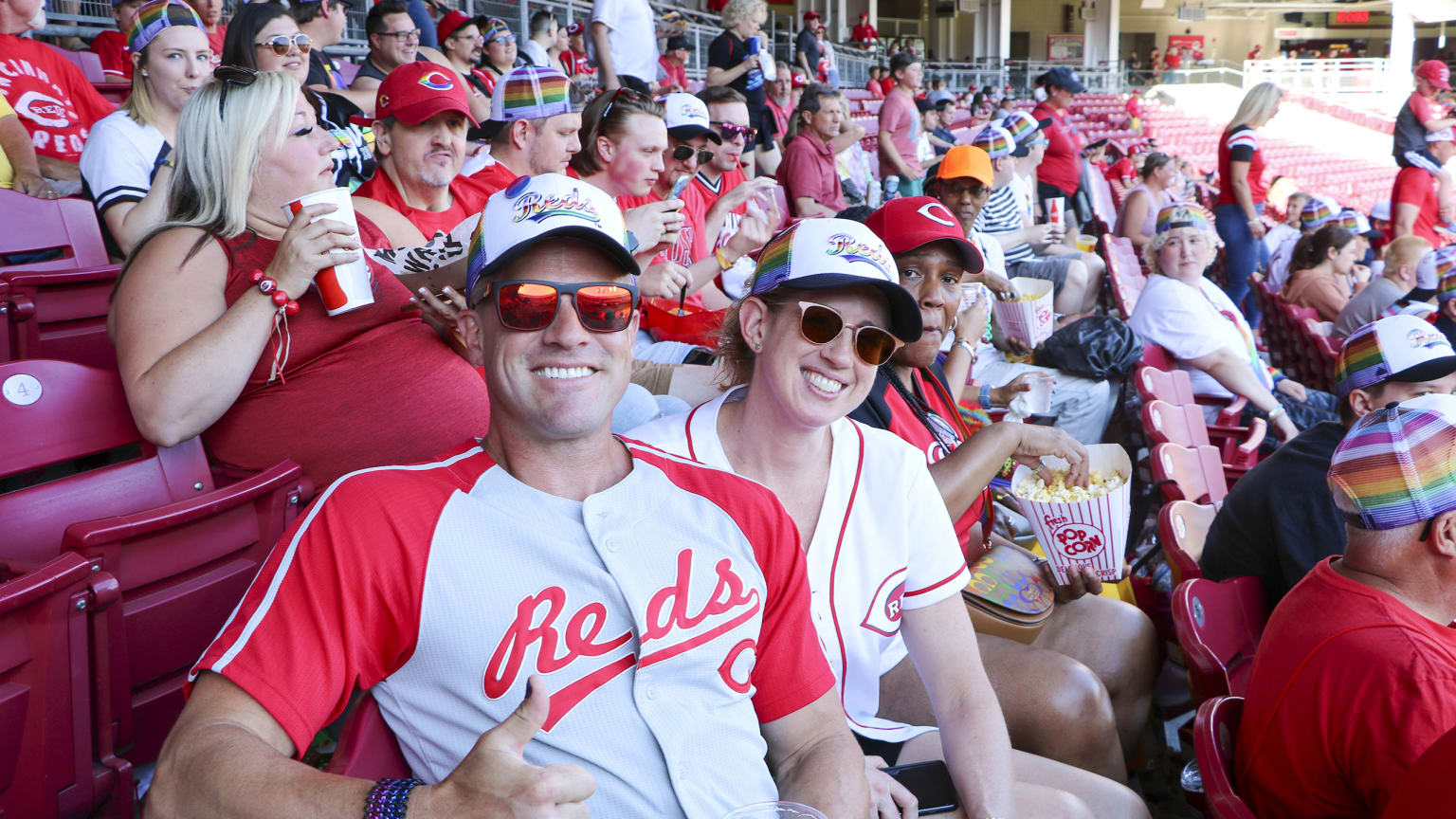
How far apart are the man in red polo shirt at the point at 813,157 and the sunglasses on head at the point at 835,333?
15.3 feet

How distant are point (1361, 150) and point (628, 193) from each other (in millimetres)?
29769

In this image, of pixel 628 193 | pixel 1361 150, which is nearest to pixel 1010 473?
pixel 628 193

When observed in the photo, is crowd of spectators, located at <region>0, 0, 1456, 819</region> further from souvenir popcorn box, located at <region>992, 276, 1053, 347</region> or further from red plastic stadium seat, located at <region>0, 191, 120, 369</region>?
souvenir popcorn box, located at <region>992, 276, 1053, 347</region>

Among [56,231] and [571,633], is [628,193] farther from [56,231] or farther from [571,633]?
[571,633]

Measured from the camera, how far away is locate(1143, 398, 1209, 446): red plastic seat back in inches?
153

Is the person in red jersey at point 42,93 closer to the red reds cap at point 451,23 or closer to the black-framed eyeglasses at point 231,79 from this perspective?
the red reds cap at point 451,23

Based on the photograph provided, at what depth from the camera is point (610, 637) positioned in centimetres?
155

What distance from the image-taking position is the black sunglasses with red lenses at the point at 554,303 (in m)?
1.66

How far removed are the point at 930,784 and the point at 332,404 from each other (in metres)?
1.46

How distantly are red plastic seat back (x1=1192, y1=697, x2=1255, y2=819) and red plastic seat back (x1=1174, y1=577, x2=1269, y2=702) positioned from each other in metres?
0.15

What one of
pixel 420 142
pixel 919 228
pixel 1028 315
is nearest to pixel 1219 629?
pixel 919 228

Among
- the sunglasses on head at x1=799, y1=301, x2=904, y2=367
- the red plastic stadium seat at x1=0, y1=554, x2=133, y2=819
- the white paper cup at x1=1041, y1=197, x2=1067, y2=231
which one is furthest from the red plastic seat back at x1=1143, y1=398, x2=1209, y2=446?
the white paper cup at x1=1041, y1=197, x2=1067, y2=231

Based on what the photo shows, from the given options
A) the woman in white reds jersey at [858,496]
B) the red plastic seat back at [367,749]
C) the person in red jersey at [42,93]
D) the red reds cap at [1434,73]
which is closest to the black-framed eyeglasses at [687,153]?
the person in red jersey at [42,93]

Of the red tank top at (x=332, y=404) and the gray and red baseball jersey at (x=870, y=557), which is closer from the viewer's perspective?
the gray and red baseball jersey at (x=870, y=557)
